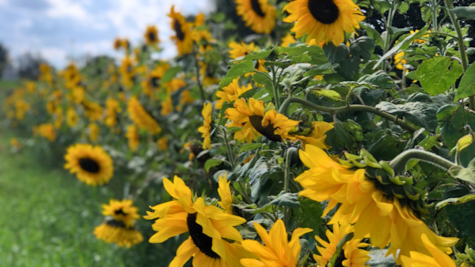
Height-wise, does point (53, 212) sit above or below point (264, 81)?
below

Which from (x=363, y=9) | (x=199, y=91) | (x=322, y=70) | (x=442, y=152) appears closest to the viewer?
(x=442, y=152)

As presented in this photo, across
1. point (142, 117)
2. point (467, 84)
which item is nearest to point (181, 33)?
point (142, 117)

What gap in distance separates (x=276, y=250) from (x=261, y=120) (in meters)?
0.27

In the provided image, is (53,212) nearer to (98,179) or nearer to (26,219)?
(26,219)

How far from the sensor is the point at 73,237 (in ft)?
9.92

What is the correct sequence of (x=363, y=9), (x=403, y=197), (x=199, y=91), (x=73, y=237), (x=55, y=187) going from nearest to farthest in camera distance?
(x=403, y=197) → (x=363, y=9) → (x=199, y=91) → (x=73, y=237) → (x=55, y=187)

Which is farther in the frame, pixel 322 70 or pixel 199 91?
pixel 199 91

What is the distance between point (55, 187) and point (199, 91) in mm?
3007

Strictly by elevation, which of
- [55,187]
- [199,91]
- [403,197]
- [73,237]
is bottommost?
[55,187]

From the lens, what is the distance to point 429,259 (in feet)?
1.42

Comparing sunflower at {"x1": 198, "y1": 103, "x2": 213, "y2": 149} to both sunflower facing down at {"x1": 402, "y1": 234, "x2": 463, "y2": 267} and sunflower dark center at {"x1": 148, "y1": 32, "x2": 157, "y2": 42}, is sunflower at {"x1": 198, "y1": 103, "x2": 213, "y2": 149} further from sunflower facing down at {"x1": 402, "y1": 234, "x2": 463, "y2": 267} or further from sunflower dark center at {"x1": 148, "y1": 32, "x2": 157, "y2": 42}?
sunflower dark center at {"x1": 148, "y1": 32, "x2": 157, "y2": 42}

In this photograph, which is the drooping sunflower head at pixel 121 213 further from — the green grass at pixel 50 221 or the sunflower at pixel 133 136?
the sunflower at pixel 133 136

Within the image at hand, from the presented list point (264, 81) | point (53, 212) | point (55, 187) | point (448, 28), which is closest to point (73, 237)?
point (53, 212)

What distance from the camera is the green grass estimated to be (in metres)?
2.60
